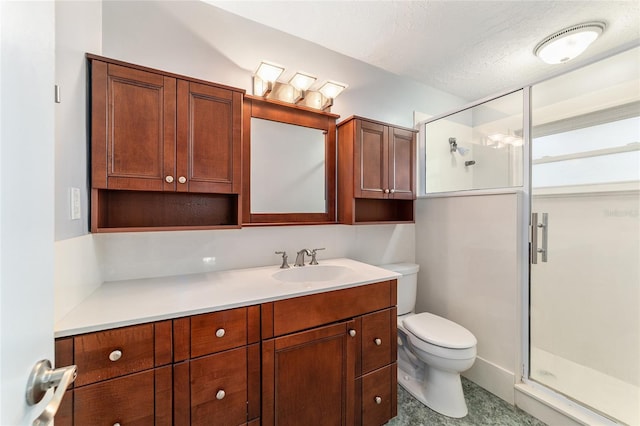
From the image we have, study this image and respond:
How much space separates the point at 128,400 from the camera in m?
0.94

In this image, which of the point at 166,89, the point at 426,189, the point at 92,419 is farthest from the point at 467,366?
the point at 166,89

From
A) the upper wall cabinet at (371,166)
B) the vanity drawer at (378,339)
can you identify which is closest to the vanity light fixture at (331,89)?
the upper wall cabinet at (371,166)

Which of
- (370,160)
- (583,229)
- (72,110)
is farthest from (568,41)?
(72,110)

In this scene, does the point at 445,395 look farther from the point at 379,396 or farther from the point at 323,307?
the point at 323,307

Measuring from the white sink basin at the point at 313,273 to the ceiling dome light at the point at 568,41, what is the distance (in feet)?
6.78

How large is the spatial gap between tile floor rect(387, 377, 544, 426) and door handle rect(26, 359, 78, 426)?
5.47 feet

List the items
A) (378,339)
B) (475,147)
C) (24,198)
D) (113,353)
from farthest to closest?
(475,147) < (378,339) < (113,353) < (24,198)

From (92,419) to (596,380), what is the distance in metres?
2.74

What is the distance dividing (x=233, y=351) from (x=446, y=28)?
227cm

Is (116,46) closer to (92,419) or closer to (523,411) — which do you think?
(92,419)

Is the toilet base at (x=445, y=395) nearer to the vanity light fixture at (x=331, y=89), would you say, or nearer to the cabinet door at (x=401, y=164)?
the cabinet door at (x=401, y=164)

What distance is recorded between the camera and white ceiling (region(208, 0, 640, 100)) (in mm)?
1579

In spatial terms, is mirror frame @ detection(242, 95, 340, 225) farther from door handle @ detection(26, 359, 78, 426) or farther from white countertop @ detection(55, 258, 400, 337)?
door handle @ detection(26, 359, 78, 426)

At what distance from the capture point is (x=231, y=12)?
165 centimetres
